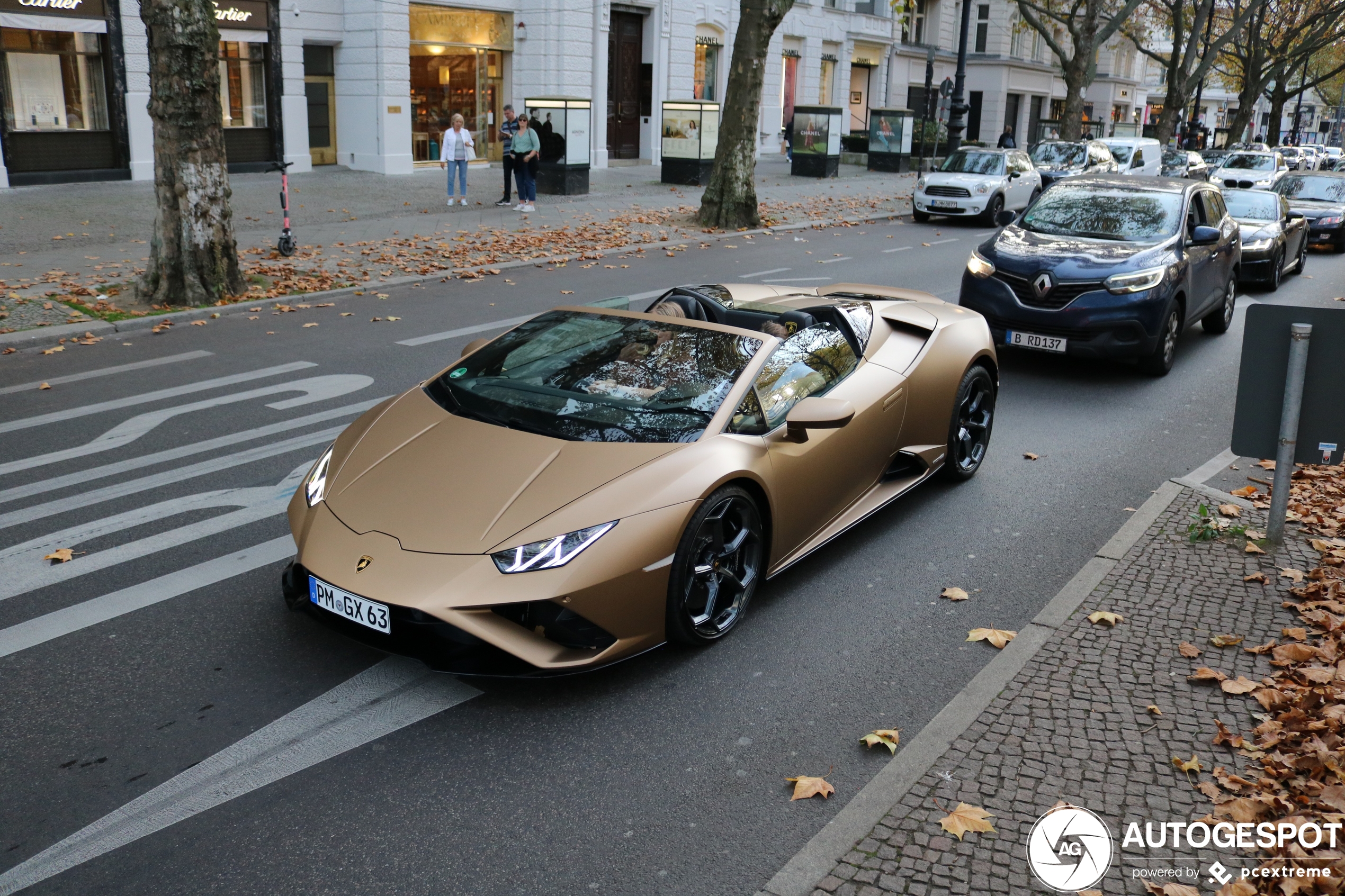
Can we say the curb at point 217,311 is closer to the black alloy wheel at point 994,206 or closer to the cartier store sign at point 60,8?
the black alloy wheel at point 994,206

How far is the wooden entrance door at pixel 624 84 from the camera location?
3344 cm

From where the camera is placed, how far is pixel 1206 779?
3.84 m

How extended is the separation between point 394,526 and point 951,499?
3.77m

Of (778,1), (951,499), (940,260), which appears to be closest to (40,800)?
(951,499)

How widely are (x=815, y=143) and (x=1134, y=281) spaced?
2300cm

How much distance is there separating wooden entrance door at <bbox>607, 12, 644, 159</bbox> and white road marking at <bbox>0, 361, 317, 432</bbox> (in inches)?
1006

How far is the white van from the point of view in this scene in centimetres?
2853

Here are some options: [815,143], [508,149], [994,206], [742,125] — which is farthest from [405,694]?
[815,143]

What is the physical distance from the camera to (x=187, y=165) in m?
11.8

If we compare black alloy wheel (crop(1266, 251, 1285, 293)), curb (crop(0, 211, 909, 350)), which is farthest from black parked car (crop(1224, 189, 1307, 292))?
curb (crop(0, 211, 909, 350))

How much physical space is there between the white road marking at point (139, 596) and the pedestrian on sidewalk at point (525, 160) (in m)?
15.9

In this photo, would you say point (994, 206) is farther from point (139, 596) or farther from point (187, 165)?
point (139, 596)

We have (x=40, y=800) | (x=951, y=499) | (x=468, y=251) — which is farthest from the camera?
(x=468, y=251)

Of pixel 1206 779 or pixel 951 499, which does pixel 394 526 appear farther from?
pixel 951 499
